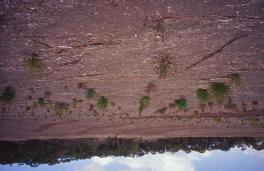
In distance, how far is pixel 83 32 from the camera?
7234 millimetres

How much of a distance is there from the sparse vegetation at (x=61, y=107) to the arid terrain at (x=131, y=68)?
0.10 ft

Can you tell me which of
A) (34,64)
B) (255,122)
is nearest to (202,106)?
(255,122)

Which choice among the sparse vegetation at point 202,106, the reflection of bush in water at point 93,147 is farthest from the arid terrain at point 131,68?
the reflection of bush in water at point 93,147

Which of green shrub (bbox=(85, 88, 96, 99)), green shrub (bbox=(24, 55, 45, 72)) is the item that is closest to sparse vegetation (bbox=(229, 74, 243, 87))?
green shrub (bbox=(85, 88, 96, 99))

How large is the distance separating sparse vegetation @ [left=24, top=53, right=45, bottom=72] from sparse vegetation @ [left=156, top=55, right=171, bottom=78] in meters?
2.61

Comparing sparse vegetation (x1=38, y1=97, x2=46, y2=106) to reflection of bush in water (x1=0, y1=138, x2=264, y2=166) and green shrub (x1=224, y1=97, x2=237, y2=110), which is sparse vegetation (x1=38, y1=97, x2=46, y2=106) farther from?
green shrub (x1=224, y1=97, x2=237, y2=110)

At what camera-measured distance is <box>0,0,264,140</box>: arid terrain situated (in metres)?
6.93

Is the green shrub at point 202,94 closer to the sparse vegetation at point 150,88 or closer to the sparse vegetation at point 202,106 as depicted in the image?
the sparse vegetation at point 202,106

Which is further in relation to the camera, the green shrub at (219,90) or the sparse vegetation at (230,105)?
the sparse vegetation at (230,105)

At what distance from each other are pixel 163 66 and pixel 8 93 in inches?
149

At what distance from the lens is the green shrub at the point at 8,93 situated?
27.3 feet

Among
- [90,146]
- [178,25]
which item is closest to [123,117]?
[90,146]

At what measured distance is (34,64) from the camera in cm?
767

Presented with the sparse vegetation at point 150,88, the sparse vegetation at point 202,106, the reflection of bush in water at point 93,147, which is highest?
the sparse vegetation at point 150,88
